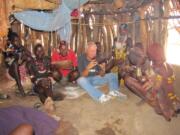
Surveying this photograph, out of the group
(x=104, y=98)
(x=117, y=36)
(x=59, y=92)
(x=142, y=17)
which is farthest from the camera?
(x=117, y=36)

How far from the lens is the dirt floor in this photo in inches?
226

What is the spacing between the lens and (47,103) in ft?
20.4

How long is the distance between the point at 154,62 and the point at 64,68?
2216mm

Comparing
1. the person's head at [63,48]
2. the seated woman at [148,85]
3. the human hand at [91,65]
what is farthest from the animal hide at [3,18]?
the seated woman at [148,85]

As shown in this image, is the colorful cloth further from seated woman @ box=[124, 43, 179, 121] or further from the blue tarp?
the blue tarp

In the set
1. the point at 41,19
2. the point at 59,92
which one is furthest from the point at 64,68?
the point at 41,19

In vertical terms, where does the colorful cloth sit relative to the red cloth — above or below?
below

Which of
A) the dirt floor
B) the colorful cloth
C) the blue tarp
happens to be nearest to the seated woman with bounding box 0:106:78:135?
the colorful cloth

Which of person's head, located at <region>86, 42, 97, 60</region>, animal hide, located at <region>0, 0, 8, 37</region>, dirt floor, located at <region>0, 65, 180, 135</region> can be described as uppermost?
animal hide, located at <region>0, 0, 8, 37</region>

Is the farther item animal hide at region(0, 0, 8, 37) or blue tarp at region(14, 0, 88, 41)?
blue tarp at region(14, 0, 88, 41)

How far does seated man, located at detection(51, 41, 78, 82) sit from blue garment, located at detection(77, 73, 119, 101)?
0.73 meters

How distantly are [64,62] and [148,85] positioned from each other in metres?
2.22

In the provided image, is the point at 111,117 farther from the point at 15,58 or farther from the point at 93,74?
the point at 15,58

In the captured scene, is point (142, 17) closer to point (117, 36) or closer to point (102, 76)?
point (117, 36)
